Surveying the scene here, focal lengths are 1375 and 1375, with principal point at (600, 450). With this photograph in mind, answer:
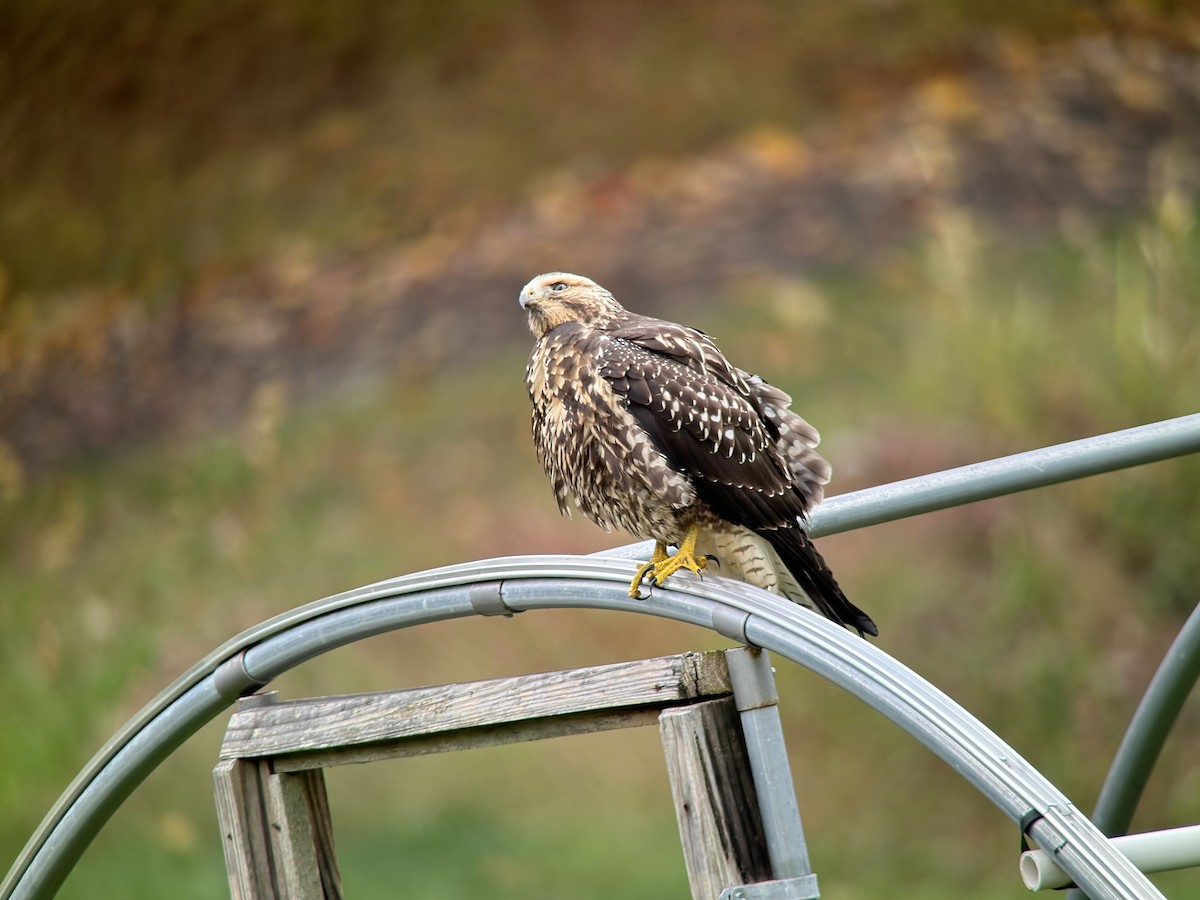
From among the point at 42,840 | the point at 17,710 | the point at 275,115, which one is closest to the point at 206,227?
the point at 275,115

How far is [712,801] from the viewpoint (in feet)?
4.65

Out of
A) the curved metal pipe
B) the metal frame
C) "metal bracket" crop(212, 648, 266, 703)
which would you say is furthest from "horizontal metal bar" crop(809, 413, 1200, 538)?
"metal bracket" crop(212, 648, 266, 703)

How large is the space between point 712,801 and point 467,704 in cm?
34

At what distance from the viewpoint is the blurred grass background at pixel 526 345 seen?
498cm

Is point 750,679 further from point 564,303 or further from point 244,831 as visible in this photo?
point 564,303

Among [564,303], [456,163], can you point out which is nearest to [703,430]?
[564,303]

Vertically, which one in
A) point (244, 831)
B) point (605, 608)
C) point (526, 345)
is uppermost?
point (526, 345)

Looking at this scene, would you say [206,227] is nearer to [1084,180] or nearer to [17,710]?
[17,710]

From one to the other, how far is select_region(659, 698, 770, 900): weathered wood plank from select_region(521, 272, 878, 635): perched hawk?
613 mm

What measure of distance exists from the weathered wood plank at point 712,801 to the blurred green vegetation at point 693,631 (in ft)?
11.7

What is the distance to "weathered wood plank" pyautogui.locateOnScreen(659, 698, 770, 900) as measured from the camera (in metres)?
1.40

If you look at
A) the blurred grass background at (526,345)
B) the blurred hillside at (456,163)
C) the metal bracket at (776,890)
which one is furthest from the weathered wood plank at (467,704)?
the blurred hillside at (456,163)

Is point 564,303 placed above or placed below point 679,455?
above

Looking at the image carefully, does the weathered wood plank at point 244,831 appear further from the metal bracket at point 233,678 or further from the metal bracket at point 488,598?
the metal bracket at point 488,598
